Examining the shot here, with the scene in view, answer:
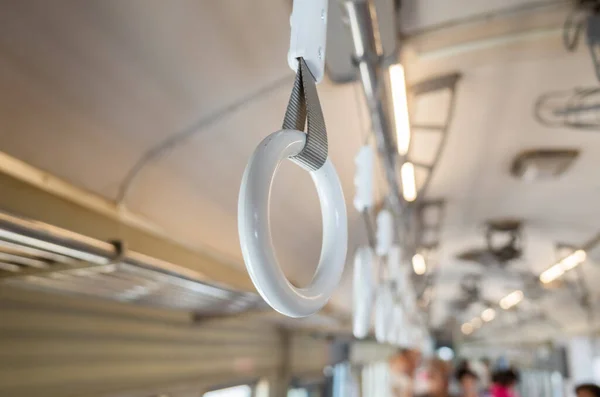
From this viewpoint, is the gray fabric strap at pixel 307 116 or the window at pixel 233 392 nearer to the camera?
the gray fabric strap at pixel 307 116

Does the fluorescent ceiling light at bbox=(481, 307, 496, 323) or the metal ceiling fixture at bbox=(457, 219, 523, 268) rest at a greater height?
the metal ceiling fixture at bbox=(457, 219, 523, 268)

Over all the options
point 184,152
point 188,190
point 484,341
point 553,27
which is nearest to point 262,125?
point 184,152

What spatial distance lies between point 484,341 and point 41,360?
17512 mm

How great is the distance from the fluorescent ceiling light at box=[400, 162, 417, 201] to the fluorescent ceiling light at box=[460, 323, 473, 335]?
41.0ft

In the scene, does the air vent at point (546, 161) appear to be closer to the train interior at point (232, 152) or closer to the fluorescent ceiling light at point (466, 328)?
the train interior at point (232, 152)

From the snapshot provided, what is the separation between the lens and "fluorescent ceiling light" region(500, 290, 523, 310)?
27.5 ft

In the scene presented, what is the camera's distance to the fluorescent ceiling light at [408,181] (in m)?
2.84

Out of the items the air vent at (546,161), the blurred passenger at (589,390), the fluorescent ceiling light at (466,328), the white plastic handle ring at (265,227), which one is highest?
the air vent at (546,161)

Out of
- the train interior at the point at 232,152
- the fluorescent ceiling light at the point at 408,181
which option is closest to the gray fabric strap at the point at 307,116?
the train interior at the point at 232,152

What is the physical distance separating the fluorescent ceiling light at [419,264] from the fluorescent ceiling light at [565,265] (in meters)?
1.43

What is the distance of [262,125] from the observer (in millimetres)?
2457

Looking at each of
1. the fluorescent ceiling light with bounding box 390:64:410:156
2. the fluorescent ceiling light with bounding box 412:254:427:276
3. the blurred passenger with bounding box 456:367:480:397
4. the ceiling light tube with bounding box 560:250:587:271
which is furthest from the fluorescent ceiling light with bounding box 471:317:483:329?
the fluorescent ceiling light with bounding box 390:64:410:156

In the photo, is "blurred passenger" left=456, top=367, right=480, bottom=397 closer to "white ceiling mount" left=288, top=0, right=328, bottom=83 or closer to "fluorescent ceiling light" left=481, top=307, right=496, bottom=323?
"fluorescent ceiling light" left=481, top=307, right=496, bottom=323

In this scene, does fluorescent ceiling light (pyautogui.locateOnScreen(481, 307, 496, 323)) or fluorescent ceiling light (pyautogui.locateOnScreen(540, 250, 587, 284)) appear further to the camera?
fluorescent ceiling light (pyautogui.locateOnScreen(481, 307, 496, 323))
